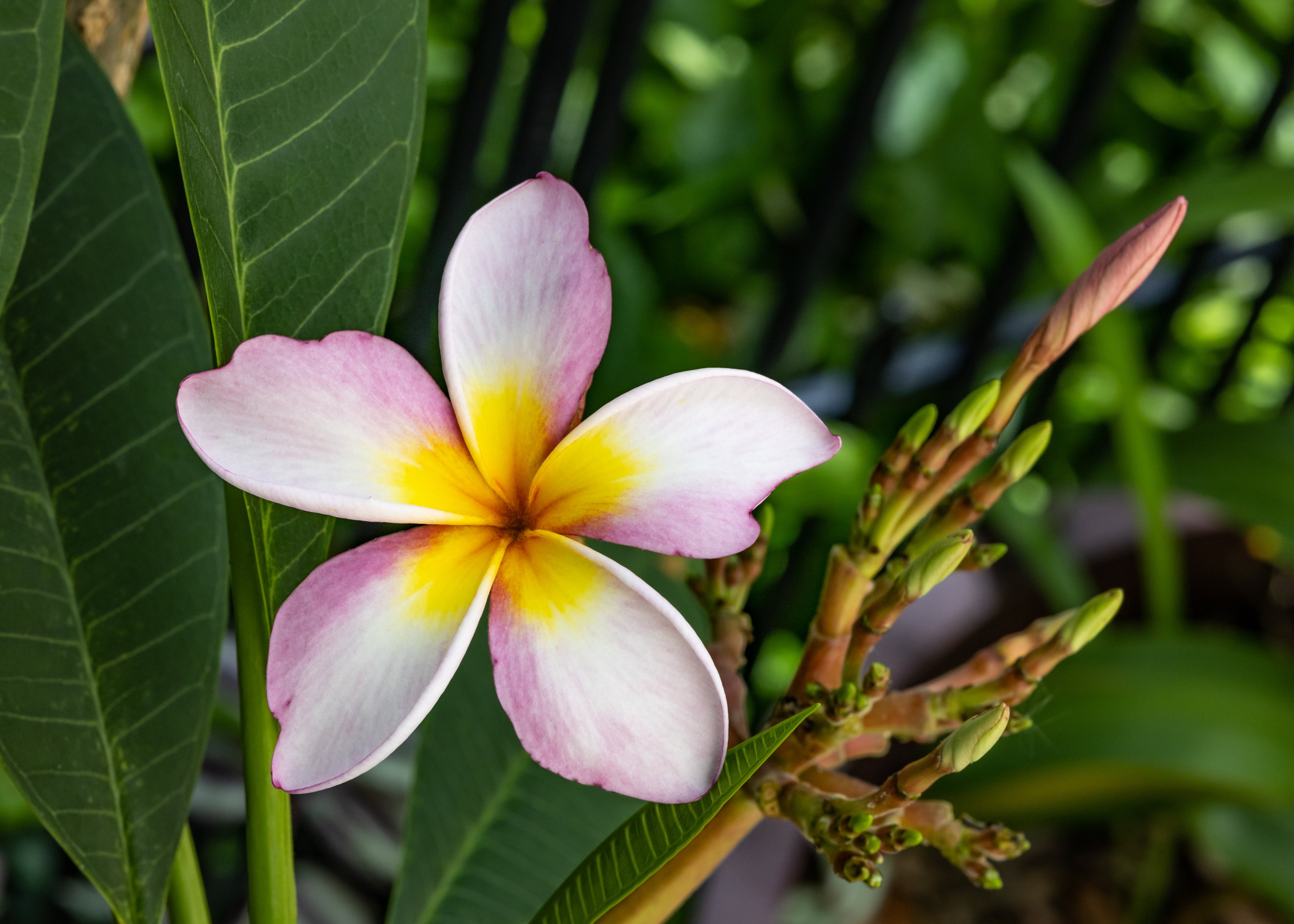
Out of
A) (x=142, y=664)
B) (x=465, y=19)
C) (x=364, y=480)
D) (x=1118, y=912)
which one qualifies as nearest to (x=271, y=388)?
(x=364, y=480)

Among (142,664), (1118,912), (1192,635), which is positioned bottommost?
(1118,912)

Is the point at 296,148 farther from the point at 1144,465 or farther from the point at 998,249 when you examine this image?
the point at 998,249

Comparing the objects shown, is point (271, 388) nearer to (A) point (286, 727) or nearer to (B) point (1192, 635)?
(A) point (286, 727)

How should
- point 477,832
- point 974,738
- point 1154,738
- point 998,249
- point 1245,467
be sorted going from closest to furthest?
1. point 974,738
2. point 477,832
3. point 1154,738
4. point 1245,467
5. point 998,249

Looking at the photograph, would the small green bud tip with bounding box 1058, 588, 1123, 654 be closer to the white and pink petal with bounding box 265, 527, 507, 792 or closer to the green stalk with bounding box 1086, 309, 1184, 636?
the white and pink petal with bounding box 265, 527, 507, 792

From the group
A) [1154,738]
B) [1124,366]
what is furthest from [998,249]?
[1154,738]
